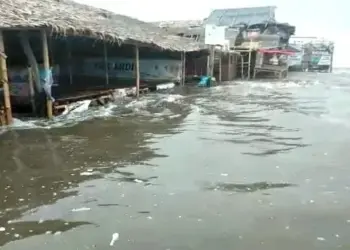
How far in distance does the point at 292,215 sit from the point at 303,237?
0.59m

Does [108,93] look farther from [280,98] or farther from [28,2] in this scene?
[280,98]

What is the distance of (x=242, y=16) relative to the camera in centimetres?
4250

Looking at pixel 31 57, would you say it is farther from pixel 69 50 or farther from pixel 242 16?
pixel 242 16

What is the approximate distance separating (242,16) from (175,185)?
39053mm

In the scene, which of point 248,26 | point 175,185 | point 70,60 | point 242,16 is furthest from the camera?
point 242,16

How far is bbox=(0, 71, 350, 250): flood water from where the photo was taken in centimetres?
451

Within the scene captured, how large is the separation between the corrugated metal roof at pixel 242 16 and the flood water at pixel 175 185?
31.8 meters

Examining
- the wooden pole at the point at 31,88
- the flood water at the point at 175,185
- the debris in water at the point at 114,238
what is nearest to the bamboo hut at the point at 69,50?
the wooden pole at the point at 31,88

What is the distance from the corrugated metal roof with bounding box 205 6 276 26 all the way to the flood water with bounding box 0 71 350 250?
3180 cm

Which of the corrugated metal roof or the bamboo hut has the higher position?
the corrugated metal roof

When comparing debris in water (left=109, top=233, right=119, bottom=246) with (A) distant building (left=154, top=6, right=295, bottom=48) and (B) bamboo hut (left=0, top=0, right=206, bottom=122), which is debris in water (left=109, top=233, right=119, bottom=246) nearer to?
(B) bamboo hut (left=0, top=0, right=206, bottom=122)

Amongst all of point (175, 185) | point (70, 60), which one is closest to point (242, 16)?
point (70, 60)

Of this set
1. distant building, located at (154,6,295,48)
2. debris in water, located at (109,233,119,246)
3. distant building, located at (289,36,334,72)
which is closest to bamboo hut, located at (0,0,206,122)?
debris in water, located at (109,233,119,246)

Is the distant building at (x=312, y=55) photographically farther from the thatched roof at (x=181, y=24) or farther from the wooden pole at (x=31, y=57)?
the wooden pole at (x=31, y=57)
